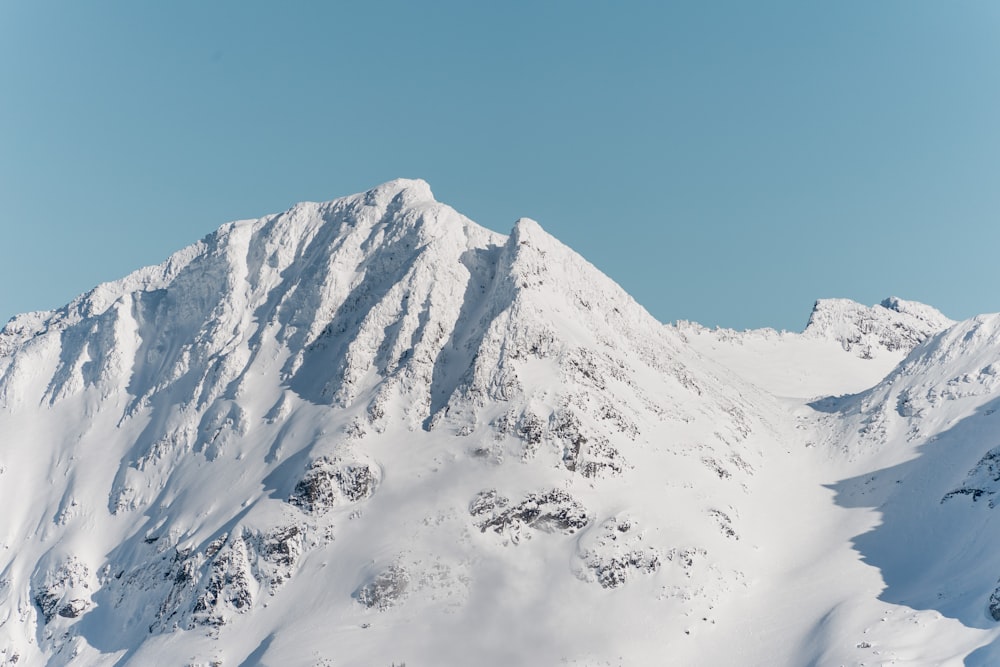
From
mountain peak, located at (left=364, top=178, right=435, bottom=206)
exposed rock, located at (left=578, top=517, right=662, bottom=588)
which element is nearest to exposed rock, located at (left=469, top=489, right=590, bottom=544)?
exposed rock, located at (left=578, top=517, right=662, bottom=588)

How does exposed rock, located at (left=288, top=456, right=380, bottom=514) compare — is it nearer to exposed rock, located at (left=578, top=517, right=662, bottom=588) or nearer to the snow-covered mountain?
the snow-covered mountain

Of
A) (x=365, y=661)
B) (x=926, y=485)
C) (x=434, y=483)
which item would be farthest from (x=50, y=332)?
(x=926, y=485)

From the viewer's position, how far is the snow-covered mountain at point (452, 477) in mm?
98250

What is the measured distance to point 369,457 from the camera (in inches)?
4621

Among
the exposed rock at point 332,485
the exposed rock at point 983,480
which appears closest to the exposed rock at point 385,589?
the exposed rock at point 332,485

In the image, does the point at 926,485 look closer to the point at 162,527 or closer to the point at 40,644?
the point at 162,527

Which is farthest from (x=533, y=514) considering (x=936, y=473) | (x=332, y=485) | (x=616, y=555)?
(x=936, y=473)

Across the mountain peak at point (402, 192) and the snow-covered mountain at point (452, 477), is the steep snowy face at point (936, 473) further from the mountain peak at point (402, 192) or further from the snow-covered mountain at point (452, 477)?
the mountain peak at point (402, 192)

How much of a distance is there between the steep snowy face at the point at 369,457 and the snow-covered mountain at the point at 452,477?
1.27 feet

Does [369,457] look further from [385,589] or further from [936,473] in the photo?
[936,473]

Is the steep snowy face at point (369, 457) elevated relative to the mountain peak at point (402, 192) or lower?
lower

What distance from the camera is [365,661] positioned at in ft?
311

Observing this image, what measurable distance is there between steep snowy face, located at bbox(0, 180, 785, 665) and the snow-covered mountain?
15.3 inches

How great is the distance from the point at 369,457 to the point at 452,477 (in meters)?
10.4
